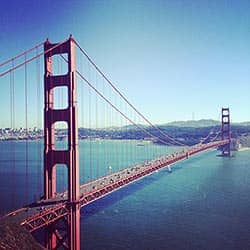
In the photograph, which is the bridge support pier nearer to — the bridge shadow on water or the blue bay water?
the blue bay water

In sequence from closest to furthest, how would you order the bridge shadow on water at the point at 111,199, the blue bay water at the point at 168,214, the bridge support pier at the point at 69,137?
the bridge support pier at the point at 69,137, the blue bay water at the point at 168,214, the bridge shadow on water at the point at 111,199

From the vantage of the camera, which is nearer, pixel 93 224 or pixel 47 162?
pixel 47 162

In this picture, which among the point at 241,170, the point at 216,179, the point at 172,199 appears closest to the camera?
the point at 172,199

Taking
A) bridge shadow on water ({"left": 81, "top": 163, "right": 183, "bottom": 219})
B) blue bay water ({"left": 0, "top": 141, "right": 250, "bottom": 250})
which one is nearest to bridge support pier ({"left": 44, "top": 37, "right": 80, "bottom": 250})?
blue bay water ({"left": 0, "top": 141, "right": 250, "bottom": 250})

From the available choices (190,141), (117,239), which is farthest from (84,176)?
(190,141)

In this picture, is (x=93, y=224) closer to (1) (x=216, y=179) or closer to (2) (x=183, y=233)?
(2) (x=183, y=233)

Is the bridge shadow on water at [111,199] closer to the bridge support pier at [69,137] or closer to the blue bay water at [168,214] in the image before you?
the blue bay water at [168,214]

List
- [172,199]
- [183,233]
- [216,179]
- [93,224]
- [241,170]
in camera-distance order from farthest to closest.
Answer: [241,170], [216,179], [172,199], [93,224], [183,233]

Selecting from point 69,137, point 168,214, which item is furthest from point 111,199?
point 69,137

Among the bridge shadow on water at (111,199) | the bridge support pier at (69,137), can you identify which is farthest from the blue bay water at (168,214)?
the bridge support pier at (69,137)
